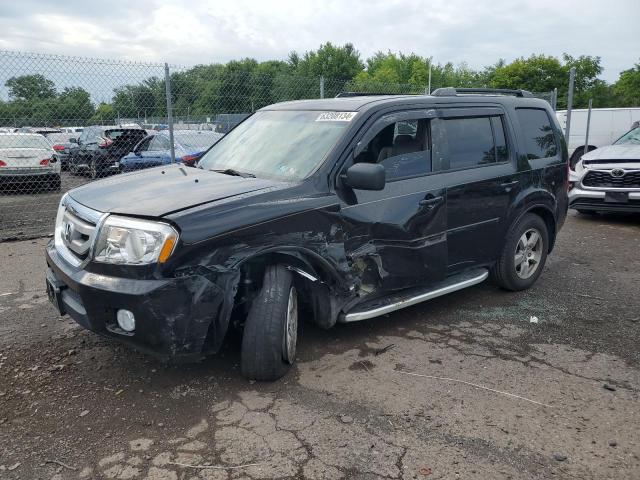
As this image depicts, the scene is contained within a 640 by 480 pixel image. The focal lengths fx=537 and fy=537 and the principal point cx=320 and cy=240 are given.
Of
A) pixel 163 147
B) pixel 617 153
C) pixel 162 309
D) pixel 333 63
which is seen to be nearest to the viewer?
pixel 162 309

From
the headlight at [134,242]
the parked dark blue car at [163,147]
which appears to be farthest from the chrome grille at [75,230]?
the parked dark blue car at [163,147]

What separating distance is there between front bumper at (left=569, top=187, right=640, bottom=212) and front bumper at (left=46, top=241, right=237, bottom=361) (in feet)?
24.6

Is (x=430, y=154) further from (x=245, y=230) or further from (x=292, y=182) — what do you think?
(x=245, y=230)

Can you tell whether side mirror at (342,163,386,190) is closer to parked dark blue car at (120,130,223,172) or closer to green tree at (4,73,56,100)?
green tree at (4,73,56,100)

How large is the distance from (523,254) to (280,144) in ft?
8.89

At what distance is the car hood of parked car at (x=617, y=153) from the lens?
27.9ft

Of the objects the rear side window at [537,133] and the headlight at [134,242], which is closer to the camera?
the headlight at [134,242]

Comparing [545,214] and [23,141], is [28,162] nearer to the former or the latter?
[23,141]

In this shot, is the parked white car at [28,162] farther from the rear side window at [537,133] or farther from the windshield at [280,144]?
the rear side window at [537,133]

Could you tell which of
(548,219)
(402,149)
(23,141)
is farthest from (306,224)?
(23,141)

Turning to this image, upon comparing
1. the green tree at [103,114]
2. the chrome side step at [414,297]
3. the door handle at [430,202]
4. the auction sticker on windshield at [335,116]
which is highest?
the green tree at [103,114]

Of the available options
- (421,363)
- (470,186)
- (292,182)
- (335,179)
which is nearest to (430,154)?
(470,186)

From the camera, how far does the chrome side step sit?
383 centimetres

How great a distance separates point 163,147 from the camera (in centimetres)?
1170
